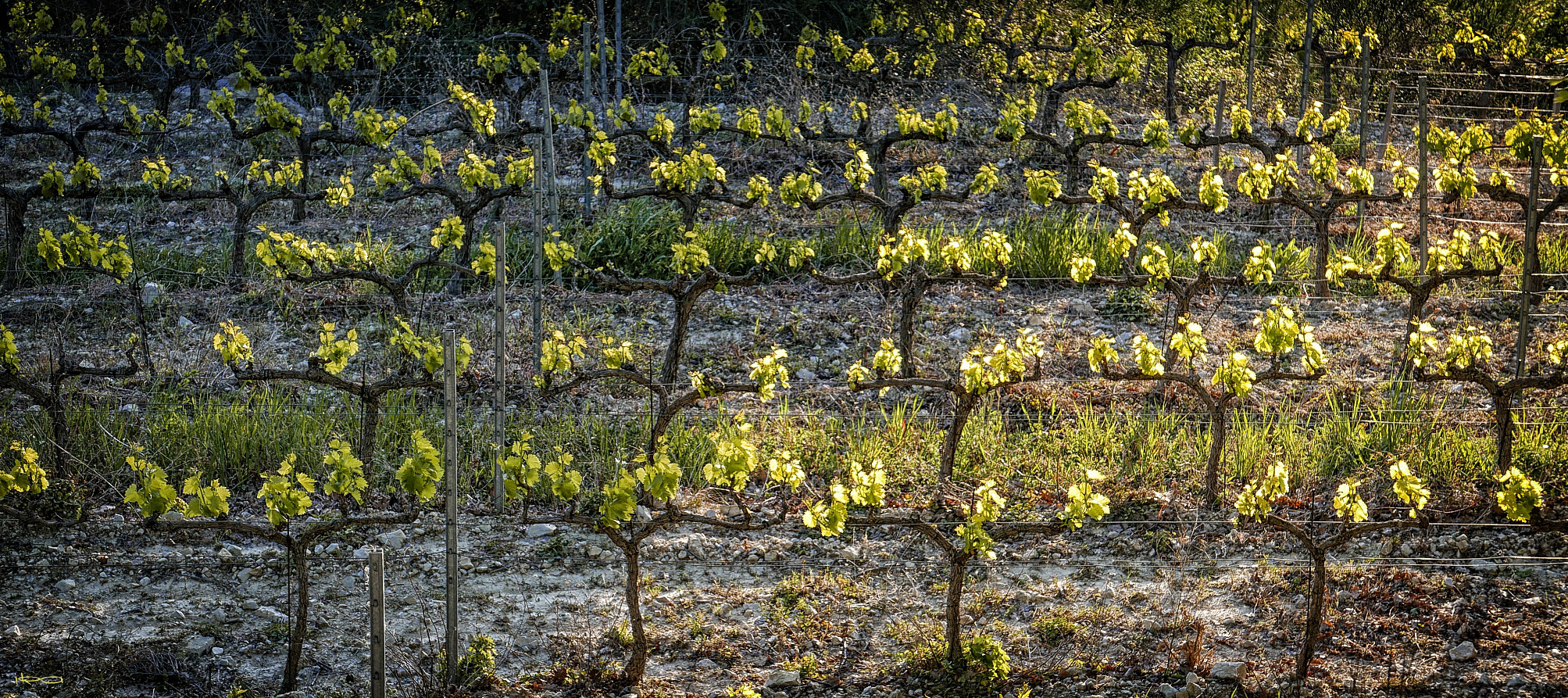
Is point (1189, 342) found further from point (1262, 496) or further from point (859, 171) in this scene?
point (859, 171)

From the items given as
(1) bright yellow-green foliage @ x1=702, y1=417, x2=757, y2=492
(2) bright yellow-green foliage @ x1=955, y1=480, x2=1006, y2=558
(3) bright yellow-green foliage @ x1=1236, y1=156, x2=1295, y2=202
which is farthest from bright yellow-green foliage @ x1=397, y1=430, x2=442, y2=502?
(3) bright yellow-green foliage @ x1=1236, y1=156, x2=1295, y2=202

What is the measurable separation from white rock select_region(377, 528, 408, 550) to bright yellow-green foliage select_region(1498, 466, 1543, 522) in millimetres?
4119

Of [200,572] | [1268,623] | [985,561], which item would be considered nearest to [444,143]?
[200,572]

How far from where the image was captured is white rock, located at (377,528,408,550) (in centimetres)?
519

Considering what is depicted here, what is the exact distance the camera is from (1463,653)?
4336 millimetres

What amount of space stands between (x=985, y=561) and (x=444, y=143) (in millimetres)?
8021

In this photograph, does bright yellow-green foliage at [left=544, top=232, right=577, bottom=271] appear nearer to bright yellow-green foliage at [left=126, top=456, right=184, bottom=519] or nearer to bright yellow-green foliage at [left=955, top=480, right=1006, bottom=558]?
bright yellow-green foliage at [left=126, top=456, right=184, bottom=519]

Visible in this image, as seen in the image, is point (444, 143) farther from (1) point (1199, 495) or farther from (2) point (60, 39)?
(1) point (1199, 495)

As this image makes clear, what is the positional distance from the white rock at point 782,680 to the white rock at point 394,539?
1.82 metres

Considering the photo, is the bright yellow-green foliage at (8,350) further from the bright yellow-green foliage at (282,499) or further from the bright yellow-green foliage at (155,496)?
the bright yellow-green foliage at (282,499)

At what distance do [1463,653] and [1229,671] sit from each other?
2.82 feet

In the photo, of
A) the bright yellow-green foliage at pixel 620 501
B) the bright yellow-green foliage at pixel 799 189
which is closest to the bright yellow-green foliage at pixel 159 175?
the bright yellow-green foliage at pixel 799 189

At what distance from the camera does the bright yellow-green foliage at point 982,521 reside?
13.5 feet

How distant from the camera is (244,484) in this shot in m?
5.62
